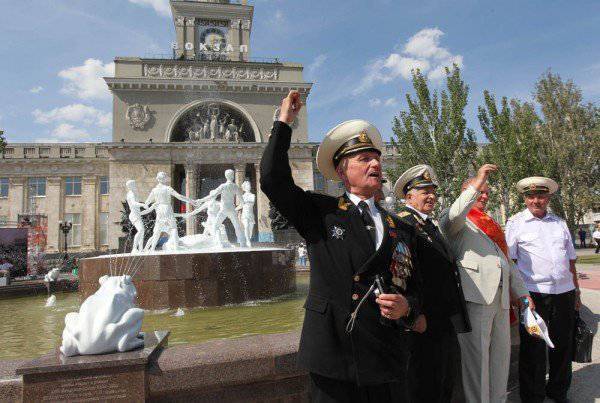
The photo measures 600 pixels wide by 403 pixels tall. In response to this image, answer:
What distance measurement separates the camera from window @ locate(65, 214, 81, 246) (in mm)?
44500

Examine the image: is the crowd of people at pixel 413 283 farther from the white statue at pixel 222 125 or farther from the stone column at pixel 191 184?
the white statue at pixel 222 125

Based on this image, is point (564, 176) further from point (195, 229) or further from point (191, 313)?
point (195, 229)

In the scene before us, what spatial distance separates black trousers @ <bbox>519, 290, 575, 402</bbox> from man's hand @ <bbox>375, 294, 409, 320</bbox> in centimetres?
274

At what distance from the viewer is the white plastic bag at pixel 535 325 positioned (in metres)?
3.28

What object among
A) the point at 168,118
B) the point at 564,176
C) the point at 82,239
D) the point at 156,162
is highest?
the point at 168,118

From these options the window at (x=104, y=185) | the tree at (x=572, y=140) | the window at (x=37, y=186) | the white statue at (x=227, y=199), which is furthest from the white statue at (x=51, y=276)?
the window at (x=37, y=186)

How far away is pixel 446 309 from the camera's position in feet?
9.61

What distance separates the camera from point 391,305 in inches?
75.5

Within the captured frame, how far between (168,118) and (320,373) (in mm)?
40957

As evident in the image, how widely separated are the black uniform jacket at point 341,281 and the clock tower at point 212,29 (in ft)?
157

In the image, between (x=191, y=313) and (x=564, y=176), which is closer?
(x=191, y=313)

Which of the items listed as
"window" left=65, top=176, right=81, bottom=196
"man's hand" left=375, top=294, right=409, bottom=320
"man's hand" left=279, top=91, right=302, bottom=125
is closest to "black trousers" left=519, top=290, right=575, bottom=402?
"man's hand" left=375, top=294, right=409, bottom=320

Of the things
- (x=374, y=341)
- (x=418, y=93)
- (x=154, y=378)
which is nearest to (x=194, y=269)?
(x=154, y=378)

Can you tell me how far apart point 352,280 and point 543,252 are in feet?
10.3
